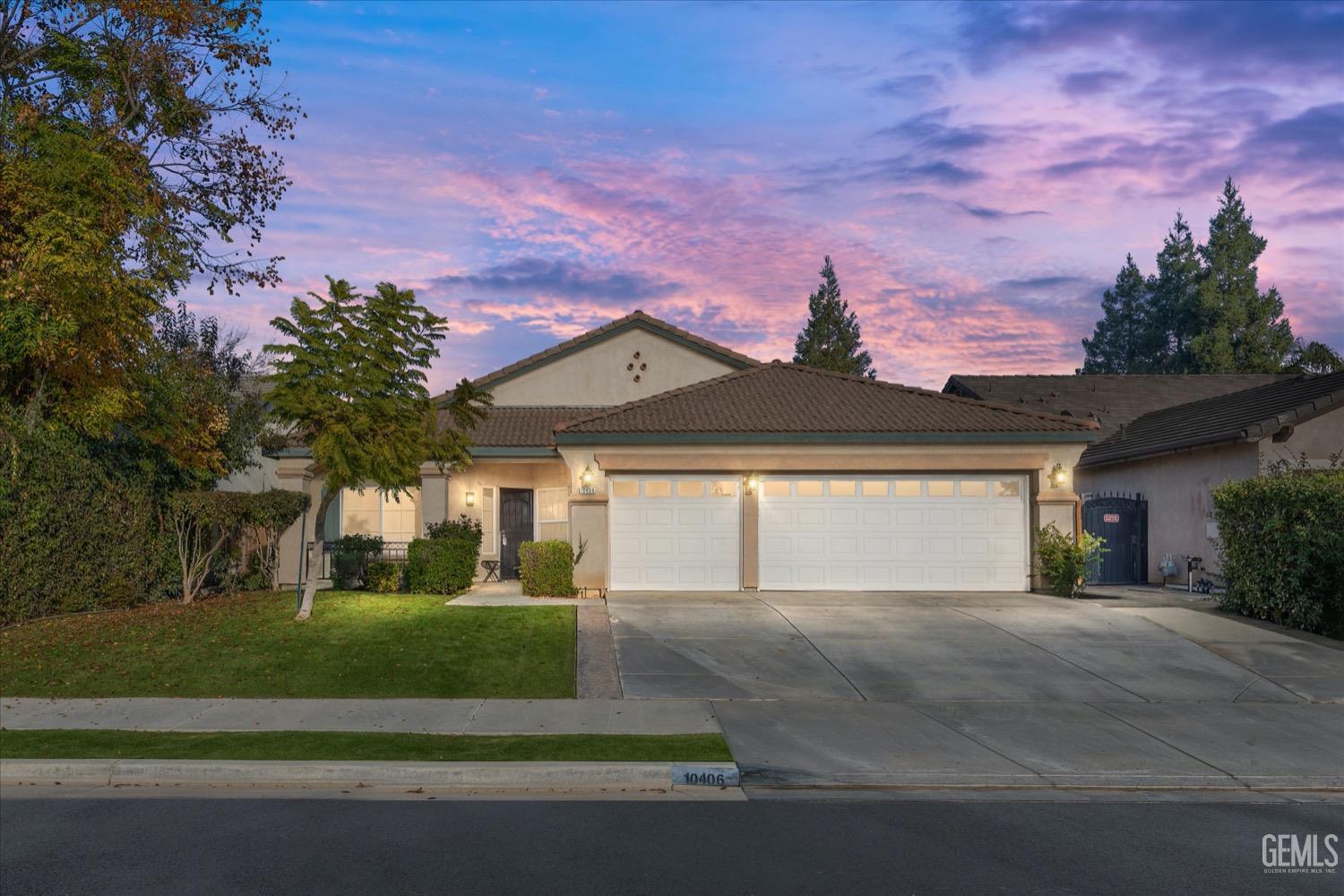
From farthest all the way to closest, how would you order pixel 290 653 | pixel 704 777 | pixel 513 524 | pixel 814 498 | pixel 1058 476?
pixel 513 524, pixel 814 498, pixel 1058 476, pixel 290 653, pixel 704 777

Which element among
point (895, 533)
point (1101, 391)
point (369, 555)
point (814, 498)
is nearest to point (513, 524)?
point (369, 555)

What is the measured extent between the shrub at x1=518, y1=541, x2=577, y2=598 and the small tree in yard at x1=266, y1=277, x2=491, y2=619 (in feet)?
13.9

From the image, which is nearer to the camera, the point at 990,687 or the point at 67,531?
the point at 990,687

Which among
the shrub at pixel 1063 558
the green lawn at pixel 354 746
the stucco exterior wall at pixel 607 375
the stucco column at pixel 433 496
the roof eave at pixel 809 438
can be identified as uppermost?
the stucco exterior wall at pixel 607 375

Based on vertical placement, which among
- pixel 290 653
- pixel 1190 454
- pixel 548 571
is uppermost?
pixel 1190 454

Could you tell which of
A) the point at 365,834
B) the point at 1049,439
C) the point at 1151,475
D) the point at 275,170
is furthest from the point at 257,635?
the point at 1151,475

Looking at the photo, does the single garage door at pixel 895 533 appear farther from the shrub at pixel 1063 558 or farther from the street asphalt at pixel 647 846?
the street asphalt at pixel 647 846

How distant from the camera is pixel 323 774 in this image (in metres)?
8.62

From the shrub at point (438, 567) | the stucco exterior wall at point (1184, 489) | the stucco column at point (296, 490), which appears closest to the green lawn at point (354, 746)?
the shrub at point (438, 567)

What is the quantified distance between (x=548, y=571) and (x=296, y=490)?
6.33 metres

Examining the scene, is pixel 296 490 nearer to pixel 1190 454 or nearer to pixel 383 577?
pixel 383 577

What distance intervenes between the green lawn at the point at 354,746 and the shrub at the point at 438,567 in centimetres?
987

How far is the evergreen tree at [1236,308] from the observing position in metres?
56.6

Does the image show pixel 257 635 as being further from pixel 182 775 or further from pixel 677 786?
pixel 677 786
